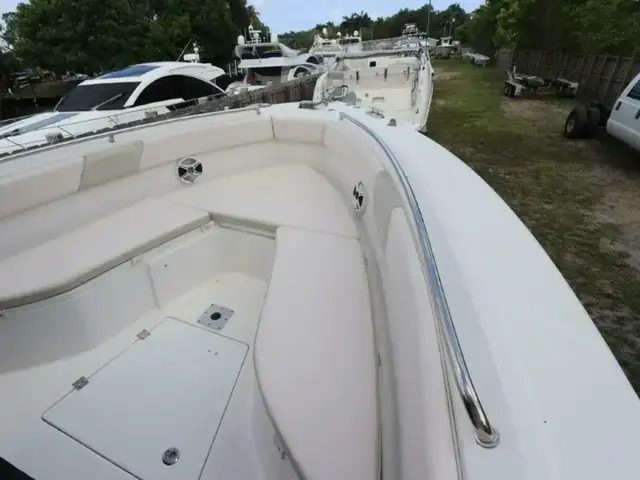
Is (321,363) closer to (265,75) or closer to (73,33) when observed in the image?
(265,75)

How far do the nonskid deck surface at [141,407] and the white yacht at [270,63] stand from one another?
361 inches

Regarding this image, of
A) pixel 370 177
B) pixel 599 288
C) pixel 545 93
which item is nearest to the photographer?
pixel 370 177

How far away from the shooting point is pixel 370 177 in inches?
76.0

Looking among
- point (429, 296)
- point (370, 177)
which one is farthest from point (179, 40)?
point (429, 296)

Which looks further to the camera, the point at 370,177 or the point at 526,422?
the point at 370,177

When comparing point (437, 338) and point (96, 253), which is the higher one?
point (437, 338)

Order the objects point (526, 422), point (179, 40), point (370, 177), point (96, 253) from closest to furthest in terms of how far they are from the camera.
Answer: point (526, 422), point (96, 253), point (370, 177), point (179, 40)

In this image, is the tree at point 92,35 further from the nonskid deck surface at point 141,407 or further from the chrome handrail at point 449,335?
the chrome handrail at point 449,335

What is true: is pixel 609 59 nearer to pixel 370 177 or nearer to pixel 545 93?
pixel 545 93

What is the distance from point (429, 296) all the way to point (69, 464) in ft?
4.52

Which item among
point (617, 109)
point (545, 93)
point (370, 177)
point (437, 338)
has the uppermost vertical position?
point (437, 338)

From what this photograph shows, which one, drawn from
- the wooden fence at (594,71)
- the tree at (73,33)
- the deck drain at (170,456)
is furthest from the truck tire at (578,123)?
the tree at (73,33)

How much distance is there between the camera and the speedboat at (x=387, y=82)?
226 inches

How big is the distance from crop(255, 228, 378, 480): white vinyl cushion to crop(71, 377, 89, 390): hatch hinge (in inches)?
34.7
